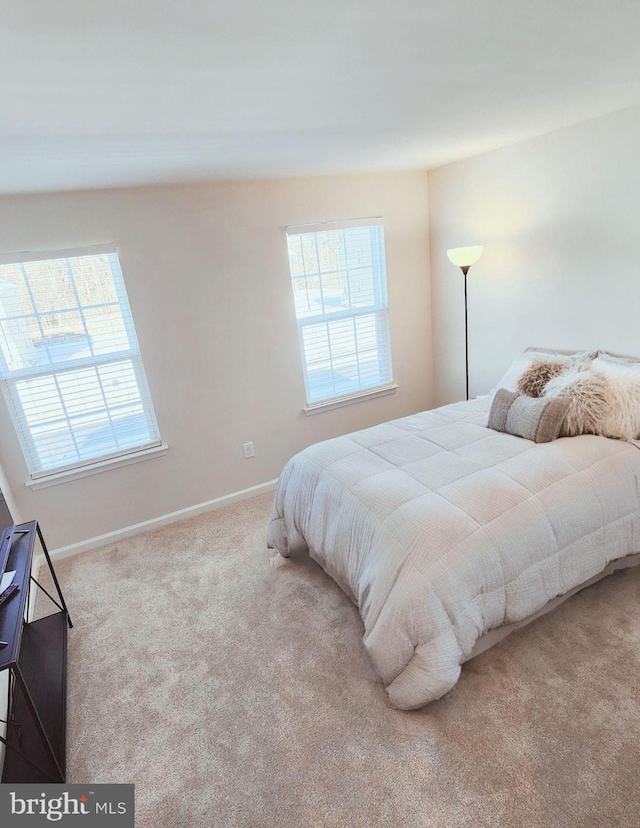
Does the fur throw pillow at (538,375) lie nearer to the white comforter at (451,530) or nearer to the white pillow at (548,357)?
the white pillow at (548,357)

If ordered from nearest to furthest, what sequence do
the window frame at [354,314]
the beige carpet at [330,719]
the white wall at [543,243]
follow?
1. the beige carpet at [330,719]
2. the white wall at [543,243]
3. the window frame at [354,314]

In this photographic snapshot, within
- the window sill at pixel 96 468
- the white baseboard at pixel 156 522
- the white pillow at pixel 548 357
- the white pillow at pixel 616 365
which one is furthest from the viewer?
the white baseboard at pixel 156 522

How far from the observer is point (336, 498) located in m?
2.14

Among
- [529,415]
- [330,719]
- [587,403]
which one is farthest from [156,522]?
[587,403]

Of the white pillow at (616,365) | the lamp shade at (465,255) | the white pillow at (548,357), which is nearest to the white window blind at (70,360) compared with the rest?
the lamp shade at (465,255)

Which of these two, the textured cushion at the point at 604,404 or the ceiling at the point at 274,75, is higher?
the ceiling at the point at 274,75

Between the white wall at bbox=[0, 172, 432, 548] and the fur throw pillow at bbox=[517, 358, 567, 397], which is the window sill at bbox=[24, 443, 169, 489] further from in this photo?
the fur throw pillow at bbox=[517, 358, 567, 397]

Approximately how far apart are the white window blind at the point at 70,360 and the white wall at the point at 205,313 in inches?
3.8

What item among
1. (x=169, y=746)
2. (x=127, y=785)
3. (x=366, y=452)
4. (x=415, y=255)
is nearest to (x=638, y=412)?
(x=366, y=452)

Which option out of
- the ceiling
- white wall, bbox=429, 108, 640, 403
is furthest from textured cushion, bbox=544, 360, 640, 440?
the ceiling

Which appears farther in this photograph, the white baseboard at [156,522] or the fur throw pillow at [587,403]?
the white baseboard at [156,522]

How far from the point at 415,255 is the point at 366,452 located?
210 cm

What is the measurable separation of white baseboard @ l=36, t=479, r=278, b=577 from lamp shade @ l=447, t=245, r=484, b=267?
2.16m

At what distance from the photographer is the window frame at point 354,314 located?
10.6 ft
